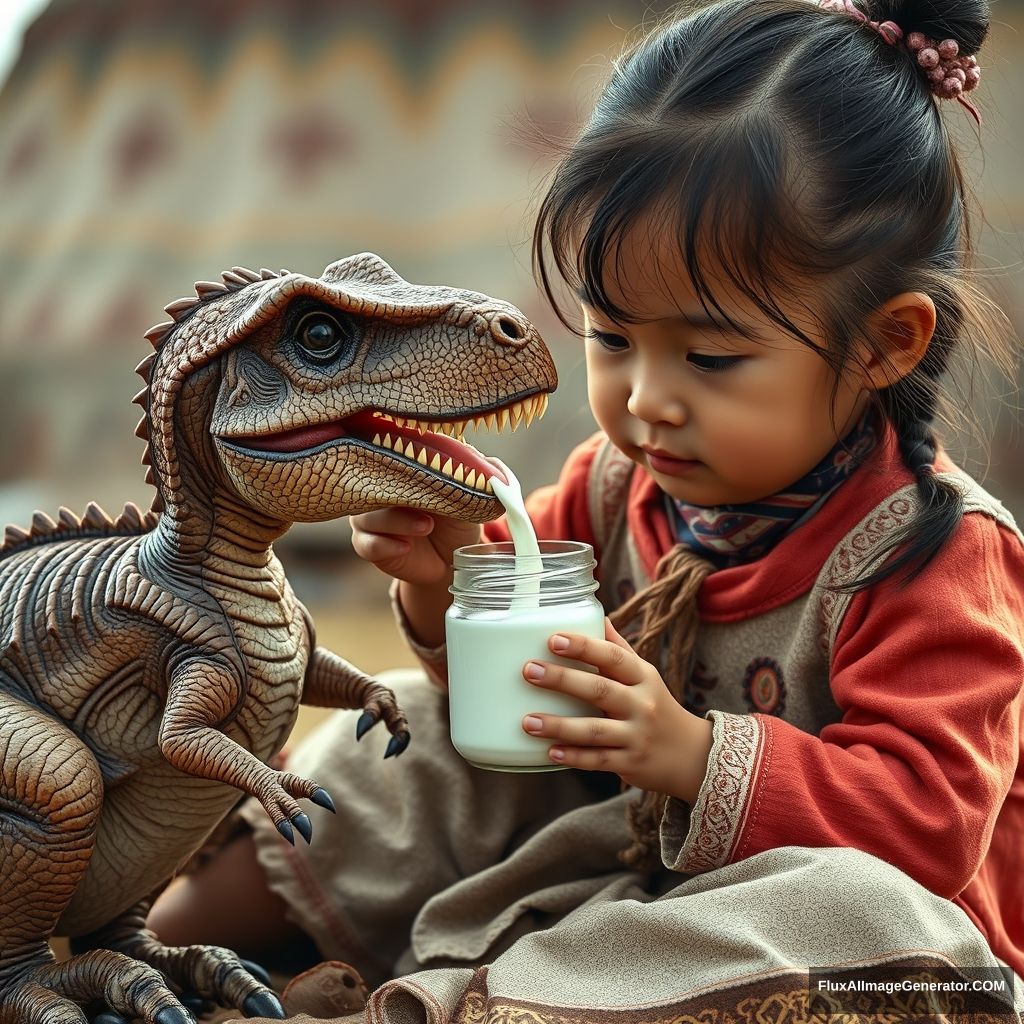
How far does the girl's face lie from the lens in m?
1.15

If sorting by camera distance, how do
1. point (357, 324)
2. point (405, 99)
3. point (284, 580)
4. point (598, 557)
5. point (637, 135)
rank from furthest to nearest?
point (405, 99), point (598, 557), point (637, 135), point (284, 580), point (357, 324)

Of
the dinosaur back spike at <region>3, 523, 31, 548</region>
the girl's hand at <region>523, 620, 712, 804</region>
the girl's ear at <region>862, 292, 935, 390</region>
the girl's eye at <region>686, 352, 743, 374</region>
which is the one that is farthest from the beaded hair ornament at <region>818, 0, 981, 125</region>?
the dinosaur back spike at <region>3, 523, 31, 548</region>

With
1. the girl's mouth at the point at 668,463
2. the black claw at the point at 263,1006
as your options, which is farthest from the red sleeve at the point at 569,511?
the black claw at the point at 263,1006


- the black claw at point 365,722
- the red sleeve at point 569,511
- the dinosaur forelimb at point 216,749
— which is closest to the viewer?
the dinosaur forelimb at point 216,749

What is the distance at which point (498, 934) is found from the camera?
125cm

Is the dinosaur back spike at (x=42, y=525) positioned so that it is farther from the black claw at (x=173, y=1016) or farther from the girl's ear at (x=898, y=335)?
the girl's ear at (x=898, y=335)

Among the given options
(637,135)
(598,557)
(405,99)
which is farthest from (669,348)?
(405,99)

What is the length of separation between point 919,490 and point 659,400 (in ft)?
0.87

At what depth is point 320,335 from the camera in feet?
3.18

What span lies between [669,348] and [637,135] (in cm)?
19

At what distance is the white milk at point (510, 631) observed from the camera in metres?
1.00

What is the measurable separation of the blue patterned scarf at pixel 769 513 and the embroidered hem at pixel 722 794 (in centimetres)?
23

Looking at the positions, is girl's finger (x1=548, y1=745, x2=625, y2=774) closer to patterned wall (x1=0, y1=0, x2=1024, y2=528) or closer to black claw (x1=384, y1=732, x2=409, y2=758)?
black claw (x1=384, y1=732, x2=409, y2=758)

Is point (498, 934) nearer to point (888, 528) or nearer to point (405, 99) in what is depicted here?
point (888, 528)
